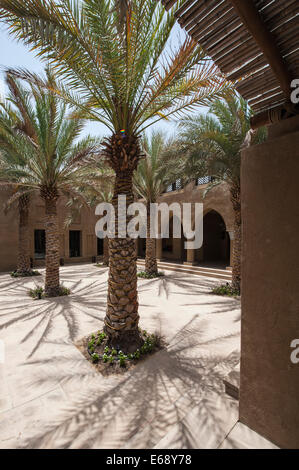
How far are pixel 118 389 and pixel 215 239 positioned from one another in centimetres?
1753

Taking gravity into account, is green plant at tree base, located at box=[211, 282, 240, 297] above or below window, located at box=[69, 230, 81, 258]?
below

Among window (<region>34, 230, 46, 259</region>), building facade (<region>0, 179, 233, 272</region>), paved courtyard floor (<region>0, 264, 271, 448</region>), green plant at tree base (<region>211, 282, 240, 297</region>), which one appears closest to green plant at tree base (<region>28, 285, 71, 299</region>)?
paved courtyard floor (<region>0, 264, 271, 448</region>)

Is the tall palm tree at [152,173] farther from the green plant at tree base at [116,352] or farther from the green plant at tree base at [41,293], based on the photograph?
the green plant at tree base at [116,352]

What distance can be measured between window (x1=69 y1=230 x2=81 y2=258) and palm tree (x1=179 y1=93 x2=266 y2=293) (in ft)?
43.8

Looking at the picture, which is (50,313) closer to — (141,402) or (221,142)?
(141,402)

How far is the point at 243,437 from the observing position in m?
2.29

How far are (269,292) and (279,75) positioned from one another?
2090 mm

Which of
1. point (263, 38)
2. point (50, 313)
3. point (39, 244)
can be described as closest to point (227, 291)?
point (50, 313)

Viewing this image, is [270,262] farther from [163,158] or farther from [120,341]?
[163,158]

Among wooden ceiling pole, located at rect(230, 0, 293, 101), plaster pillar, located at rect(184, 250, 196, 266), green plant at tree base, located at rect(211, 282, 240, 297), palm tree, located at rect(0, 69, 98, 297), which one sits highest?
palm tree, located at rect(0, 69, 98, 297)

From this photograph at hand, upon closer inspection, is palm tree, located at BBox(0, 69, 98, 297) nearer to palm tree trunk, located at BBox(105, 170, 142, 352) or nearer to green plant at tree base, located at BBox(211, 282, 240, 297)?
palm tree trunk, located at BBox(105, 170, 142, 352)

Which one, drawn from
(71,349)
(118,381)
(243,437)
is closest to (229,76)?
(243,437)

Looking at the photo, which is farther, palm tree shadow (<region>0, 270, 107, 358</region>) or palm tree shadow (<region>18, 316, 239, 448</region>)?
palm tree shadow (<region>0, 270, 107, 358</region>)

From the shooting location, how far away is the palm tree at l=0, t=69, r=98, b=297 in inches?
314
